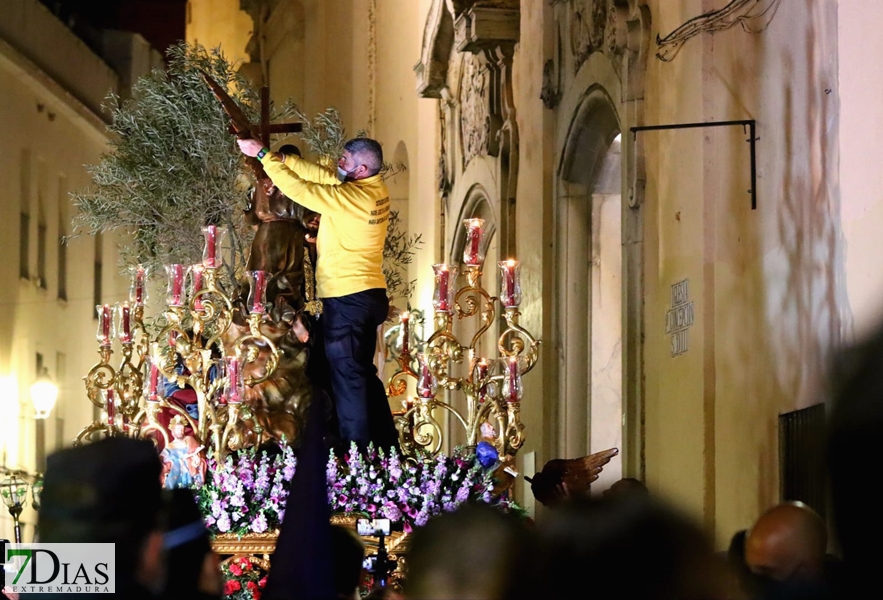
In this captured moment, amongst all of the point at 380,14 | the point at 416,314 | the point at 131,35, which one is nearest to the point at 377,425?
the point at 416,314

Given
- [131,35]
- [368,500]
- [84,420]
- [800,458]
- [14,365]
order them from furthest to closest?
1. [131,35]
2. [84,420]
3. [14,365]
4. [800,458]
5. [368,500]

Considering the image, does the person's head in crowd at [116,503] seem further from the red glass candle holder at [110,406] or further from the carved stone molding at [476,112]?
the carved stone molding at [476,112]

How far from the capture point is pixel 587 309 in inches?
530

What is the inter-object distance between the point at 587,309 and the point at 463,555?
1083 centimetres

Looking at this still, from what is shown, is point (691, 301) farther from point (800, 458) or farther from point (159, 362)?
point (159, 362)

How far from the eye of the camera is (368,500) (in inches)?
288

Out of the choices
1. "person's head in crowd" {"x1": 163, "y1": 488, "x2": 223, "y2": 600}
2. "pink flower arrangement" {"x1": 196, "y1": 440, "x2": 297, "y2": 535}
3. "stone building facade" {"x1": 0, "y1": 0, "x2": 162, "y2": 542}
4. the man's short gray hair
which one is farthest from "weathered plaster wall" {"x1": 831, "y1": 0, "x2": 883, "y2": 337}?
"stone building facade" {"x1": 0, "y1": 0, "x2": 162, "y2": 542}

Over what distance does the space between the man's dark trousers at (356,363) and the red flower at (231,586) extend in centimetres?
156

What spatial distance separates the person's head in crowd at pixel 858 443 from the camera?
6.82 feet

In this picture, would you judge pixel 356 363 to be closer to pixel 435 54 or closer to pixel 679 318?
pixel 679 318

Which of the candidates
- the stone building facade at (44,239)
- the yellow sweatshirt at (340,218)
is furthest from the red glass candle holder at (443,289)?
the stone building facade at (44,239)

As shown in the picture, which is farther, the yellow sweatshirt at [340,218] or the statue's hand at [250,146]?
the statue's hand at [250,146]

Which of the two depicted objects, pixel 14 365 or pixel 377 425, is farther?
pixel 14 365

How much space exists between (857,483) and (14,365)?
22.1 meters
